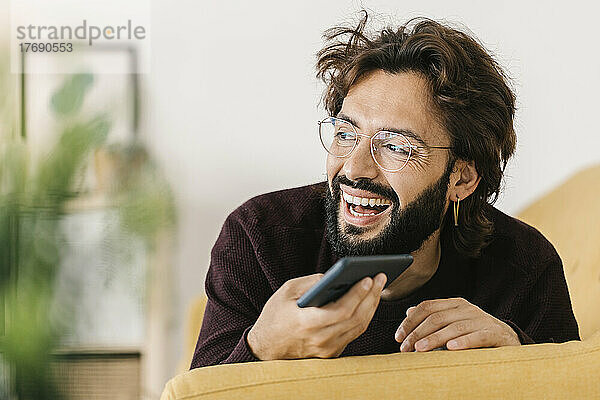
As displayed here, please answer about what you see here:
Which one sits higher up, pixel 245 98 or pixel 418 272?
pixel 245 98

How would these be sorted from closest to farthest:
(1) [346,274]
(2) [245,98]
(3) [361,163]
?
(1) [346,274]
(3) [361,163]
(2) [245,98]

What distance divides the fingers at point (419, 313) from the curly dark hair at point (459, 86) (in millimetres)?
374

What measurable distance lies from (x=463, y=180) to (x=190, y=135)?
138 centimetres

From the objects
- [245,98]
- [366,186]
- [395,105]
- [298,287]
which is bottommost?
[298,287]

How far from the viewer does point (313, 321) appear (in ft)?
3.36

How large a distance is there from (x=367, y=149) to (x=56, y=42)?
1.69m

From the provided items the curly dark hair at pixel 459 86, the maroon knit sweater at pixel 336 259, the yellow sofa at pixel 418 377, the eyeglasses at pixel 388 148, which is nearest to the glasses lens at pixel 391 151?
the eyeglasses at pixel 388 148

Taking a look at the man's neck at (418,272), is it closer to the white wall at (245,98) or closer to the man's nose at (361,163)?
the man's nose at (361,163)

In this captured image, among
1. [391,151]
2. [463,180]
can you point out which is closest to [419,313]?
[391,151]

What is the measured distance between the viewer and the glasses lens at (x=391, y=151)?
53.9 inches

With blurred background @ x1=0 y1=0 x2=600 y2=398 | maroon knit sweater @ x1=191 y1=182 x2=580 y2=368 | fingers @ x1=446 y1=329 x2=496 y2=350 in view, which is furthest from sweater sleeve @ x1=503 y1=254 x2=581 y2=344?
blurred background @ x1=0 y1=0 x2=600 y2=398

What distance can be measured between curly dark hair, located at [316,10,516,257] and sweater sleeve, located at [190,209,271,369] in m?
0.33

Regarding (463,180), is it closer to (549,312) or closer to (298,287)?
(549,312)

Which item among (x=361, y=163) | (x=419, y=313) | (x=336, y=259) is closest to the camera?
(x=419, y=313)
